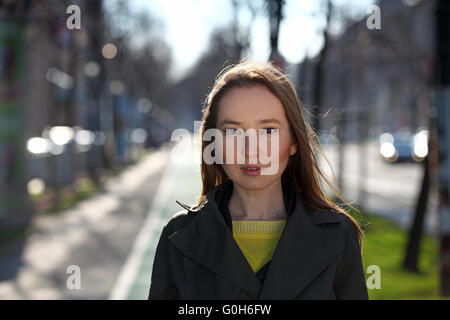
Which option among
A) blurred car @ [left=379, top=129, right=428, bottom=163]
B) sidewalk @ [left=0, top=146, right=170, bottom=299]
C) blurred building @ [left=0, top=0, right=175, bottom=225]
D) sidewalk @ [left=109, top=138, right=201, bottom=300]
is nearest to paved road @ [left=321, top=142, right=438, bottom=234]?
blurred car @ [left=379, top=129, right=428, bottom=163]

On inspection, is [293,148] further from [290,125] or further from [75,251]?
[75,251]

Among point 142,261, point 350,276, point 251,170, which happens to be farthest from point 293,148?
point 142,261

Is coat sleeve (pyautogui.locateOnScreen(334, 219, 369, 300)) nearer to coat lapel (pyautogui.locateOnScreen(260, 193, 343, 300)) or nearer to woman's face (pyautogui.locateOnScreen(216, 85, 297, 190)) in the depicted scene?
coat lapel (pyautogui.locateOnScreen(260, 193, 343, 300))

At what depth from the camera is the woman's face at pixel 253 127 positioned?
87.2 inches

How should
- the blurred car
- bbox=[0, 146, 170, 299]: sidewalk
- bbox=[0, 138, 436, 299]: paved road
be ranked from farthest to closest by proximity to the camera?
the blurred car
bbox=[0, 146, 170, 299]: sidewalk
bbox=[0, 138, 436, 299]: paved road

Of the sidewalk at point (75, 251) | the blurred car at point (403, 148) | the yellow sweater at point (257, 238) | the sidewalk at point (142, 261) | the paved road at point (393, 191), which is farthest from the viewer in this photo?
the blurred car at point (403, 148)

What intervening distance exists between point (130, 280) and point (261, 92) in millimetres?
6140

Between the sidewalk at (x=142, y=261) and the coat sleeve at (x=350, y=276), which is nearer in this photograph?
the coat sleeve at (x=350, y=276)

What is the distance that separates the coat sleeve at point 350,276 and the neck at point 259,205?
24 cm

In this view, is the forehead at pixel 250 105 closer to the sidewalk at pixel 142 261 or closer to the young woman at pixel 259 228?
the young woman at pixel 259 228

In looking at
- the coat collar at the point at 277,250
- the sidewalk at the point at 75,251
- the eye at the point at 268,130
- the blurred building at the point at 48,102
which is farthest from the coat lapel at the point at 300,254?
the sidewalk at the point at 75,251

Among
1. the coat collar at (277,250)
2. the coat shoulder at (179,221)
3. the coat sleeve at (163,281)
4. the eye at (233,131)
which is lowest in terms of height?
the coat sleeve at (163,281)

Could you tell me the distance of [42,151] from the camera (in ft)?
64.5

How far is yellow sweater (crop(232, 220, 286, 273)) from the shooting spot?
2191 mm
